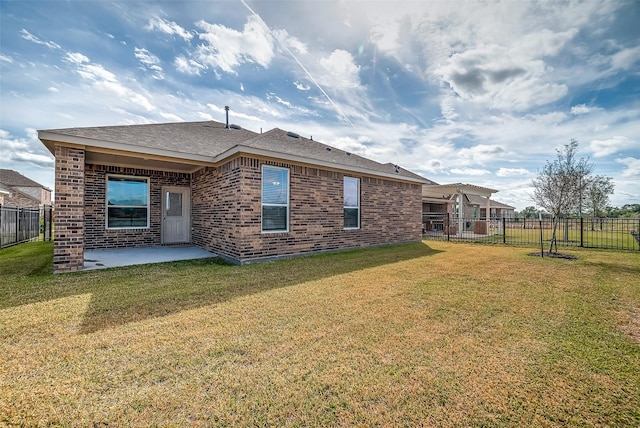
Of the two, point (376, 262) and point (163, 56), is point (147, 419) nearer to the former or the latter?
point (376, 262)

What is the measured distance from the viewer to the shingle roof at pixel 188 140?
6.25 m

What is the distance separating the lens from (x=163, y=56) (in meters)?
→ 8.53

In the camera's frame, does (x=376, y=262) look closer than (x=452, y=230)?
Yes

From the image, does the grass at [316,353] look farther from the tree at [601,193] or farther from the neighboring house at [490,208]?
the tree at [601,193]

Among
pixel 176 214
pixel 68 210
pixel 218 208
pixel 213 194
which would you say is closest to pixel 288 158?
pixel 218 208

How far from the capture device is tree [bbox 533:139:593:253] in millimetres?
11609

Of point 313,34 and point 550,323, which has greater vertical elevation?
point 313,34

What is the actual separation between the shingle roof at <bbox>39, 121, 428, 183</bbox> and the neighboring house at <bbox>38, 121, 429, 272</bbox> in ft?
0.10

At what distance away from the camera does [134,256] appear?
7.74m

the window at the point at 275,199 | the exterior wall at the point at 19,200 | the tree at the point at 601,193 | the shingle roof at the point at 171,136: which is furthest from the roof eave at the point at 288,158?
the exterior wall at the point at 19,200

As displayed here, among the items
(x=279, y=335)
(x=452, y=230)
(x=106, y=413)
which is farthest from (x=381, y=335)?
(x=452, y=230)

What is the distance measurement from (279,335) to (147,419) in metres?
1.42

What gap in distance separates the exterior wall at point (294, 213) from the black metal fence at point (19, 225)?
6.91 meters

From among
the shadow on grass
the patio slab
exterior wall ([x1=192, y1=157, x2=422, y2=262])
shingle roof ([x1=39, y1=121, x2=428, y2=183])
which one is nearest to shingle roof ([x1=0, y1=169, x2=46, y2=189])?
the patio slab
